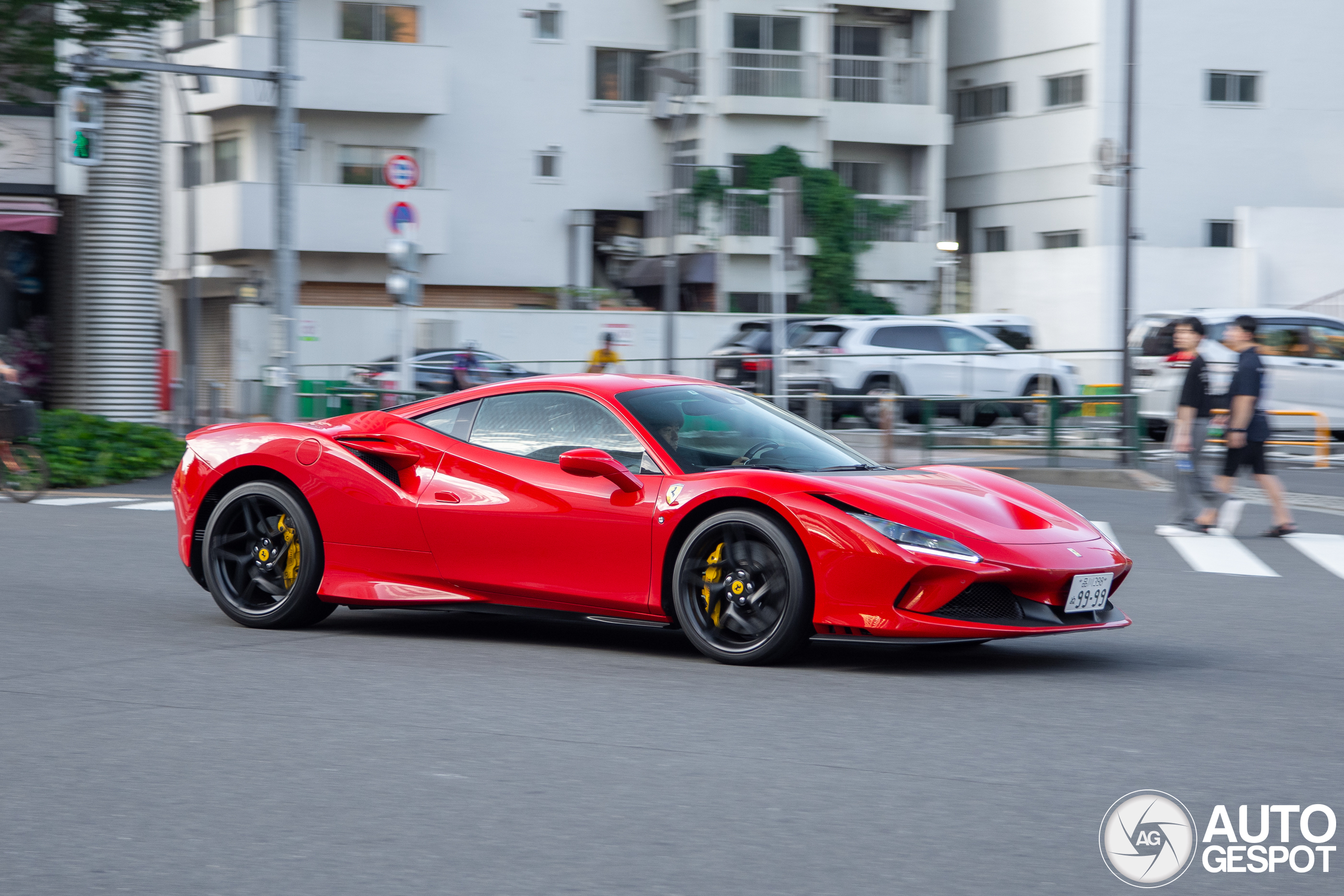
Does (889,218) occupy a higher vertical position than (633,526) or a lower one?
higher

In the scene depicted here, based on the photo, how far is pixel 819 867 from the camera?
13.4 feet

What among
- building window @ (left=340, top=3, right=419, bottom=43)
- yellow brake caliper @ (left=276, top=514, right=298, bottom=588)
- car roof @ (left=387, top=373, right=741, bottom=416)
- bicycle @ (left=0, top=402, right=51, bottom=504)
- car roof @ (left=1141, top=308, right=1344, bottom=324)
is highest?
building window @ (left=340, top=3, right=419, bottom=43)

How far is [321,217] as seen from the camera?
38.9 meters

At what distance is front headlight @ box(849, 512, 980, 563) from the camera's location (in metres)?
6.48

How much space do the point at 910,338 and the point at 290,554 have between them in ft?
61.9

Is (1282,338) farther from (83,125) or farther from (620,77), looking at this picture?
(620,77)

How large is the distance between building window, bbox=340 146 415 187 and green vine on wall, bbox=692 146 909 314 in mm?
7510

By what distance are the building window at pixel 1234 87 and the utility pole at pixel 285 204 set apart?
2841cm

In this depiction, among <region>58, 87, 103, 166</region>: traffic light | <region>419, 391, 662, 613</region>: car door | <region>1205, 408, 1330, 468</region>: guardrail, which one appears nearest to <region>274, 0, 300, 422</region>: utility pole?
<region>58, 87, 103, 166</region>: traffic light

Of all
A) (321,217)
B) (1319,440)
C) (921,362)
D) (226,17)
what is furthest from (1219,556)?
(226,17)

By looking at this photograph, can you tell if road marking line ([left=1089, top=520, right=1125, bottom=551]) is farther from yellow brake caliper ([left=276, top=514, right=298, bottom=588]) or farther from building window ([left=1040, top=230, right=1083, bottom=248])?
building window ([left=1040, top=230, right=1083, bottom=248])

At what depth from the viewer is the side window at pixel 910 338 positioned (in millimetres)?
25516

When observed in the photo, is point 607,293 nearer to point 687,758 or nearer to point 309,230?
point 309,230

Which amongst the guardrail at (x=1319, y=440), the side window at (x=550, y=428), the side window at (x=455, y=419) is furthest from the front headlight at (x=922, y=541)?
the guardrail at (x=1319, y=440)
